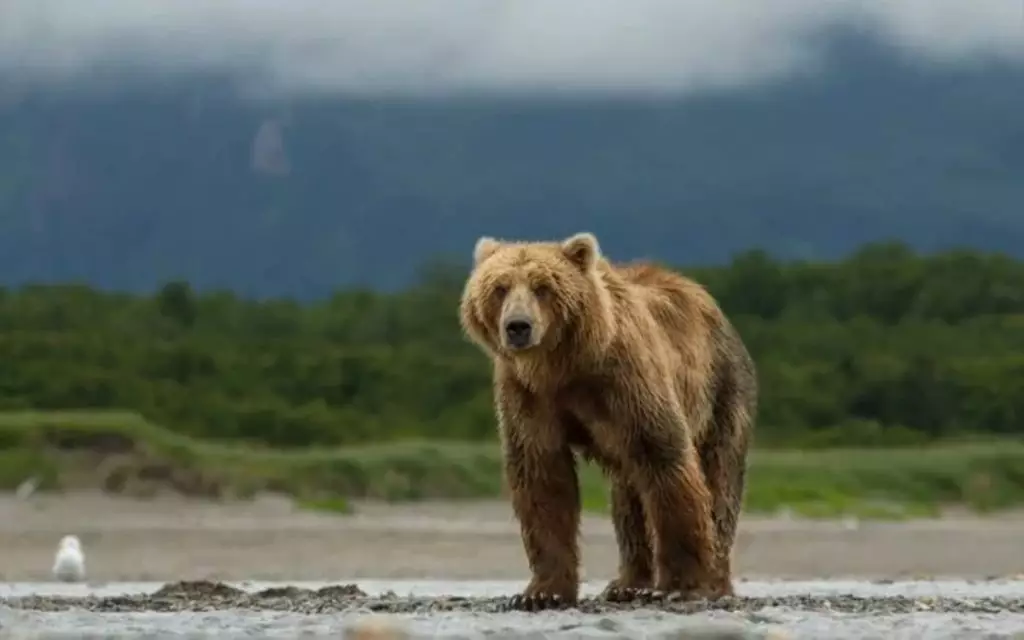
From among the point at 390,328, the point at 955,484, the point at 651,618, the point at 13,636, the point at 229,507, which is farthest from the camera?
the point at 390,328

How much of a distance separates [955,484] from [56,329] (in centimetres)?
2212

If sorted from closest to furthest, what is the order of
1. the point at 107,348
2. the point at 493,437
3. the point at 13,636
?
the point at 13,636
the point at 493,437
the point at 107,348

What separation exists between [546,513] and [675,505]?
0.63m

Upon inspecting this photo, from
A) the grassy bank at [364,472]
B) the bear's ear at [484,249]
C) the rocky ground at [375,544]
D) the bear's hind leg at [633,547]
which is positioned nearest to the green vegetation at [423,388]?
the grassy bank at [364,472]

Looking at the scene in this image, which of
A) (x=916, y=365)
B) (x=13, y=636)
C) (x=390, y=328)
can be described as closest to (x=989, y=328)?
(x=916, y=365)

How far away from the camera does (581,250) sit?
963cm

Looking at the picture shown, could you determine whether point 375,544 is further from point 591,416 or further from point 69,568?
point 591,416

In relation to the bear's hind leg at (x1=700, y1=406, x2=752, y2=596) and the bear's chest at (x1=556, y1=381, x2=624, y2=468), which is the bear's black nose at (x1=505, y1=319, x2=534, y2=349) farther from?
the bear's hind leg at (x1=700, y1=406, x2=752, y2=596)

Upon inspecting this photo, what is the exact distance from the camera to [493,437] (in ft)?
124

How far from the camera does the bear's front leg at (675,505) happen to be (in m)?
9.62

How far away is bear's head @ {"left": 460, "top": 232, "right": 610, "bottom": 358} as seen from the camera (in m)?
9.14

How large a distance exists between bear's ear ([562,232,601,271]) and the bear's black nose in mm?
699

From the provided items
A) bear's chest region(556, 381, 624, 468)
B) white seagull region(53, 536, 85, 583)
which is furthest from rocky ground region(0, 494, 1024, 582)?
bear's chest region(556, 381, 624, 468)

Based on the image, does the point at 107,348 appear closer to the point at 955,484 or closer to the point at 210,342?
the point at 210,342
